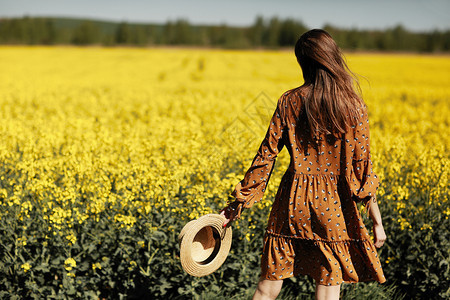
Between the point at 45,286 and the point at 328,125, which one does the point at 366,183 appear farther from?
the point at 45,286

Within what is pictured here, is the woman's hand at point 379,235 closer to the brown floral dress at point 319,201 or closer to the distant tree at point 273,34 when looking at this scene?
the brown floral dress at point 319,201

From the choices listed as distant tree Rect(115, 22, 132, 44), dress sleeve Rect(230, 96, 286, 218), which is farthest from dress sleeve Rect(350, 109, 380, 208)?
distant tree Rect(115, 22, 132, 44)

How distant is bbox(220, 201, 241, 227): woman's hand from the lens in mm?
2380

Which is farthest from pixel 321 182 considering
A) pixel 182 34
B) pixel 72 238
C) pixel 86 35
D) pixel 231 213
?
pixel 182 34

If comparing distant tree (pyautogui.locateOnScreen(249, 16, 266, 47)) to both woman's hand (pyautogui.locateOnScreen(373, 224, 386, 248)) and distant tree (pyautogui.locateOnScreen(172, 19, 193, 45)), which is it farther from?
woman's hand (pyautogui.locateOnScreen(373, 224, 386, 248))

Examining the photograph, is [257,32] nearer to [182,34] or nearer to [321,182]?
[182,34]

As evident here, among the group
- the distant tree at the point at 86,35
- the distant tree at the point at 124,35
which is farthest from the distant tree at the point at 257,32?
the distant tree at the point at 86,35

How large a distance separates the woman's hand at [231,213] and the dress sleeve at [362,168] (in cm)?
59

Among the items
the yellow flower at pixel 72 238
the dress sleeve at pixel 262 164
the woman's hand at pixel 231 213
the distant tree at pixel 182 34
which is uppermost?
the distant tree at pixel 182 34

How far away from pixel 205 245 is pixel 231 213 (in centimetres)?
30

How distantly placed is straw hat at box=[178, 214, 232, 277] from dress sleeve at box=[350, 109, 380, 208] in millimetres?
711

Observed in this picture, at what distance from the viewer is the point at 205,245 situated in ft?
8.45

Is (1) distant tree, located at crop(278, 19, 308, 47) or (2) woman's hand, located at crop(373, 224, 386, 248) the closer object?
(2) woman's hand, located at crop(373, 224, 386, 248)

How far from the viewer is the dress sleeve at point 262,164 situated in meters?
2.28
